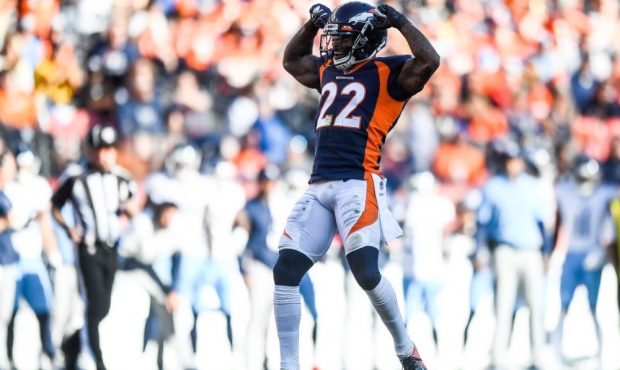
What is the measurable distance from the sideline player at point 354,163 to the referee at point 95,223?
354 cm

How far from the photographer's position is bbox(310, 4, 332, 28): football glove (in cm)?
759

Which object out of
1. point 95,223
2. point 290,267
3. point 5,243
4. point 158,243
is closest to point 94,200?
point 95,223

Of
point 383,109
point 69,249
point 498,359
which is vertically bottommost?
point 498,359

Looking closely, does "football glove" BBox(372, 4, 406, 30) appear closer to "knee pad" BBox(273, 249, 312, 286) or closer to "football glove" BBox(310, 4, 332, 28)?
"football glove" BBox(310, 4, 332, 28)

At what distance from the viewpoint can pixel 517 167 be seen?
12.7 meters

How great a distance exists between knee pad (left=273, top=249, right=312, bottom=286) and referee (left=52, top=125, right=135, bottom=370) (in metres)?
3.65

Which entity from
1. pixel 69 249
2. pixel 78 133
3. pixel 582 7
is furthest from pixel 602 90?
pixel 69 249

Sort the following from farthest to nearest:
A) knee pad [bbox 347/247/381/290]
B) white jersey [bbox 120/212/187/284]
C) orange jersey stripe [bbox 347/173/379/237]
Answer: white jersey [bbox 120/212/187/284]
orange jersey stripe [bbox 347/173/379/237]
knee pad [bbox 347/247/381/290]

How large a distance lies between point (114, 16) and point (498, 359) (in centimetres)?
645

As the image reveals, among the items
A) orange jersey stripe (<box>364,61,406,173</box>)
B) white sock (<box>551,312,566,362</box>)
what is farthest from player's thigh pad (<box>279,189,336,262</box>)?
white sock (<box>551,312,566,362</box>)

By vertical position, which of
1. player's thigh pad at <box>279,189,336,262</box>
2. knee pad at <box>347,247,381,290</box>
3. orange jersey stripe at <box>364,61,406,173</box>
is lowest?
knee pad at <box>347,247,381,290</box>

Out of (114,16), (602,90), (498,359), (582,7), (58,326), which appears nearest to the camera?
(58,326)

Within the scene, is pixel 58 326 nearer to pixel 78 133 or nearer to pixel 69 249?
pixel 69 249

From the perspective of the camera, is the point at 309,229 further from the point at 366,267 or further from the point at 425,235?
the point at 425,235
